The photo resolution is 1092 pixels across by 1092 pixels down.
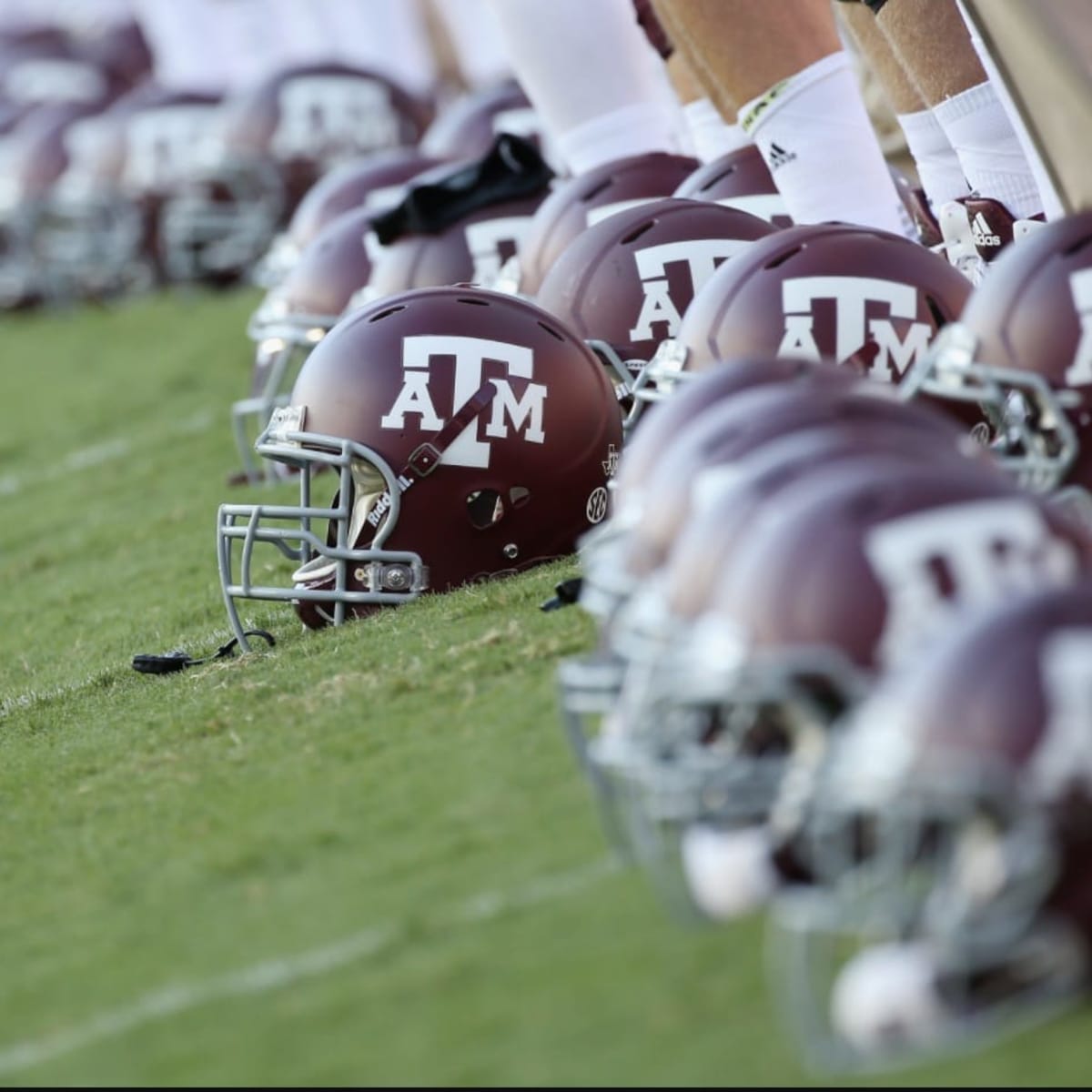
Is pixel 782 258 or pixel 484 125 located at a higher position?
pixel 782 258

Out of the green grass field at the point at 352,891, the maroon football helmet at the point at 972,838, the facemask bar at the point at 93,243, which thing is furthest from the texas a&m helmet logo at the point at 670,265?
the facemask bar at the point at 93,243

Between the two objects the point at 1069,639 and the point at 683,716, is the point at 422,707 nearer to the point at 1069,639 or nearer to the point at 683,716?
the point at 683,716

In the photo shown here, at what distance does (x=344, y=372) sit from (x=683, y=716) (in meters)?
1.72

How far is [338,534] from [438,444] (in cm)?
26

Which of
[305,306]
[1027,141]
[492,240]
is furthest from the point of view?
[305,306]

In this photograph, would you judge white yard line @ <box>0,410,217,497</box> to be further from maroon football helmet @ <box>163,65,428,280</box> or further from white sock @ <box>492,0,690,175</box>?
maroon football helmet @ <box>163,65,428,280</box>

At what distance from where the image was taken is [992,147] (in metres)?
4.14

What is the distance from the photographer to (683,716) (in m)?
2.38

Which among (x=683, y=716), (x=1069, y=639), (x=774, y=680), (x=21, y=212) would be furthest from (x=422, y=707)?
(x=21, y=212)

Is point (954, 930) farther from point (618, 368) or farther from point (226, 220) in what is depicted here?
point (226, 220)

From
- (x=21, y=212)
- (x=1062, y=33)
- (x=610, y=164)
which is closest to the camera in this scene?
(x=1062, y=33)

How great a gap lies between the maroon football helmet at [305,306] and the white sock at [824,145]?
1.90 meters

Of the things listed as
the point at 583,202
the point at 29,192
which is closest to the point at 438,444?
the point at 583,202

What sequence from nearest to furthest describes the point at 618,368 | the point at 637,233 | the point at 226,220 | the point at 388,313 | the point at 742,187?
1. the point at 388,313
2. the point at 618,368
3. the point at 637,233
4. the point at 742,187
5. the point at 226,220
